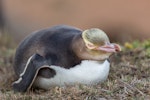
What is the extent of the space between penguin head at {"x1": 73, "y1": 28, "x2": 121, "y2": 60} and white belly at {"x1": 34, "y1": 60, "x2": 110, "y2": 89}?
7 centimetres

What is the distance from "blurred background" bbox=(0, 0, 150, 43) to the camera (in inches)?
458

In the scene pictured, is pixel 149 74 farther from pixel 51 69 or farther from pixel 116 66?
pixel 51 69

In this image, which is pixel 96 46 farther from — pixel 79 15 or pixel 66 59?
pixel 79 15

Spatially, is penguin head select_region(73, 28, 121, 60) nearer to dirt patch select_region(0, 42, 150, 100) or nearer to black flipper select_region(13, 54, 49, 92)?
dirt patch select_region(0, 42, 150, 100)

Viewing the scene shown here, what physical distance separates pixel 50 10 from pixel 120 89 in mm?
8586

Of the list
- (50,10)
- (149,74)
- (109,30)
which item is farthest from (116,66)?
→ (50,10)

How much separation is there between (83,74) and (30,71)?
496mm

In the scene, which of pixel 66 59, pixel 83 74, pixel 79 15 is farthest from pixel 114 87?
pixel 79 15

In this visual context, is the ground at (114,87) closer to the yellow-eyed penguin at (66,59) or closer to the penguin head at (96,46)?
the yellow-eyed penguin at (66,59)

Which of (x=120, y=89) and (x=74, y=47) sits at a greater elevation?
(x=74, y=47)

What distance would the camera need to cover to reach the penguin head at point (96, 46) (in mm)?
4828

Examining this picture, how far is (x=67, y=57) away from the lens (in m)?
4.98

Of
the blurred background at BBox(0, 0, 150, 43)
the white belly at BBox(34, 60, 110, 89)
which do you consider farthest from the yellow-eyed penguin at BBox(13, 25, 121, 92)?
the blurred background at BBox(0, 0, 150, 43)

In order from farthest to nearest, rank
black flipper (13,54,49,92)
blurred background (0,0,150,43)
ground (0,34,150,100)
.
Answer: blurred background (0,0,150,43) < black flipper (13,54,49,92) < ground (0,34,150,100)
